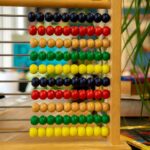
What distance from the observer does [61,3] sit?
553mm

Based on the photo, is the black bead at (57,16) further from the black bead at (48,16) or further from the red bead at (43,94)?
the red bead at (43,94)

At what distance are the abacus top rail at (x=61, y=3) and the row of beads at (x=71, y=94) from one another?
0.16 metres

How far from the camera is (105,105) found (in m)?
0.58

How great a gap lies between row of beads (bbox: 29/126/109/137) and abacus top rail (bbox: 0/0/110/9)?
235 mm

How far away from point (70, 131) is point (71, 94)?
2.8 inches

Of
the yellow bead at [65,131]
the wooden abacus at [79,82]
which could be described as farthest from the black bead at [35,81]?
the yellow bead at [65,131]

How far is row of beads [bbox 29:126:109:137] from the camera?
1.88ft

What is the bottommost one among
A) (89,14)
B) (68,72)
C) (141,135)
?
(141,135)

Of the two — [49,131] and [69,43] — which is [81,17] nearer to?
[69,43]

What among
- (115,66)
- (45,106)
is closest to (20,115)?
(45,106)

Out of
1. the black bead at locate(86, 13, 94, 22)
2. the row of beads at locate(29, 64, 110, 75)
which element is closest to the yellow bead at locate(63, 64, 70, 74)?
the row of beads at locate(29, 64, 110, 75)

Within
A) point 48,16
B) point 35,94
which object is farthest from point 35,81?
point 48,16

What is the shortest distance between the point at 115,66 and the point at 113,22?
0.27ft

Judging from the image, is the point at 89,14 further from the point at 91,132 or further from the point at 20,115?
the point at 20,115
